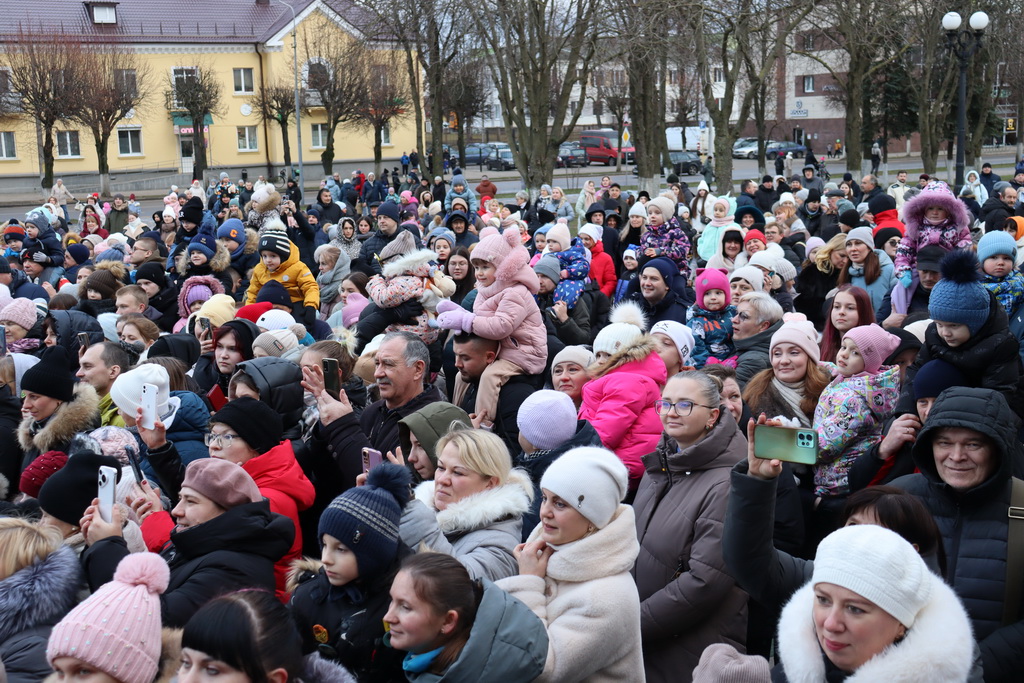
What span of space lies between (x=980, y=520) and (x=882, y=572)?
1105 mm

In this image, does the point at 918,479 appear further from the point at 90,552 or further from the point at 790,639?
the point at 90,552

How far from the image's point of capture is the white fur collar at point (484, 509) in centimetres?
404

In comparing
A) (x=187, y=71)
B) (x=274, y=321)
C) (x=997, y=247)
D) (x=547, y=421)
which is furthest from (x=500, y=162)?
(x=547, y=421)

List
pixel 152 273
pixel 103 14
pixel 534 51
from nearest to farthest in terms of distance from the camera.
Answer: pixel 152 273, pixel 534 51, pixel 103 14

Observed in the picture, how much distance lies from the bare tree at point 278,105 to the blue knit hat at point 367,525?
50.9m

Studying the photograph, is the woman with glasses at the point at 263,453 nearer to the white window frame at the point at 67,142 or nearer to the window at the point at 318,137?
the white window frame at the point at 67,142

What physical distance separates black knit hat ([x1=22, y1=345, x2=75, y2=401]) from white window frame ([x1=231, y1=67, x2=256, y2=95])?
52.6m

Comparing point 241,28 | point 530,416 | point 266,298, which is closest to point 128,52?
point 241,28

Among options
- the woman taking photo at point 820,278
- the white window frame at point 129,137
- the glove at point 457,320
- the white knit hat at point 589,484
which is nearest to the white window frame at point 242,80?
the white window frame at point 129,137

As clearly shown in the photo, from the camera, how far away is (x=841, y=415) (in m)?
5.03

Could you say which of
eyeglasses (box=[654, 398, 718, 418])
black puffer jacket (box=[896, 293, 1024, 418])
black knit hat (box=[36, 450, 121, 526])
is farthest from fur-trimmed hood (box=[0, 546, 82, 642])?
black puffer jacket (box=[896, 293, 1024, 418])

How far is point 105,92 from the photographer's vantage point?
44.4 metres

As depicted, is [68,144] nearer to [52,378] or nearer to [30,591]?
[52,378]

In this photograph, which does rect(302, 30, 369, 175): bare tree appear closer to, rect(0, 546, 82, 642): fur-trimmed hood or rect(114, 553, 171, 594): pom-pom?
rect(0, 546, 82, 642): fur-trimmed hood
